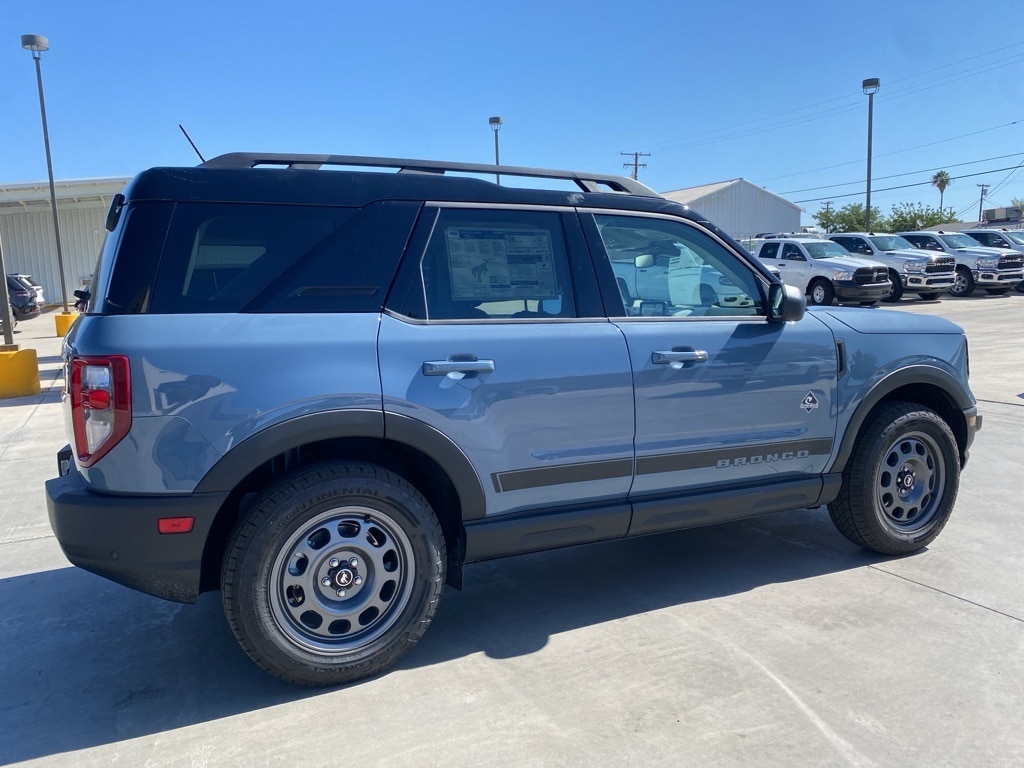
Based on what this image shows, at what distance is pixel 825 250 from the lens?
21641mm

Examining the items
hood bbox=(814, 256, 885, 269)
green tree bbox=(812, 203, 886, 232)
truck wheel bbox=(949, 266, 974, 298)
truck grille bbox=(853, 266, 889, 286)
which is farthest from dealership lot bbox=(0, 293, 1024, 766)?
green tree bbox=(812, 203, 886, 232)

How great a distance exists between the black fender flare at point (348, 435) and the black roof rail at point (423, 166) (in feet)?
3.51

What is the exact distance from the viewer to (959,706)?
2.98m

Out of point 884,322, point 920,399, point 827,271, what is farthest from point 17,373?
point 827,271

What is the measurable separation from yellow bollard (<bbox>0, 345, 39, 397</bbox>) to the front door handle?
9986mm

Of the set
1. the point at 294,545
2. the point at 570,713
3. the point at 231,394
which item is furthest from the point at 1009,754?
the point at 231,394

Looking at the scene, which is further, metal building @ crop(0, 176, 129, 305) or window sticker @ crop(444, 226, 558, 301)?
metal building @ crop(0, 176, 129, 305)

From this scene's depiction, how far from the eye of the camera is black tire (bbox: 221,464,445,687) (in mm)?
3000

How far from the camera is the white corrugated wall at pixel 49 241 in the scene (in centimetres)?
3578

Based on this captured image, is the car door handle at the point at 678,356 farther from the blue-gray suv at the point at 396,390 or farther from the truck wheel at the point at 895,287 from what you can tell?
the truck wheel at the point at 895,287

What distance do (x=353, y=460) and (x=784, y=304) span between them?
2.19 m

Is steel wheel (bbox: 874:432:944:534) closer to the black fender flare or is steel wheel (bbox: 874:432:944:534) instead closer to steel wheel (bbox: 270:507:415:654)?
the black fender flare

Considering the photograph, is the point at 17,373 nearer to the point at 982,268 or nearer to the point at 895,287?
the point at 895,287

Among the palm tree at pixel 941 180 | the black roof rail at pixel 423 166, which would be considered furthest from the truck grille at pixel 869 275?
the palm tree at pixel 941 180
